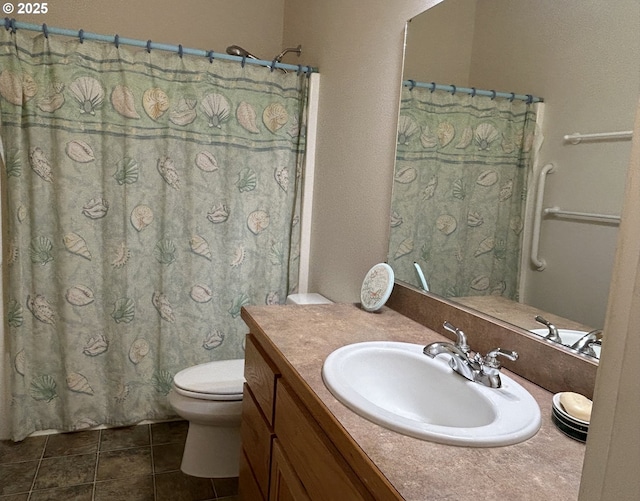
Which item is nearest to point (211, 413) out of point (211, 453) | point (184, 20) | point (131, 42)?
point (211, 453)

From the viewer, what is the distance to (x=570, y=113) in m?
1.09

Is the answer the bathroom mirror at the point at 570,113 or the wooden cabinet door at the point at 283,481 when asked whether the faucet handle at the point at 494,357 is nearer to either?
A: the bathroom mirror at the point at 570,113

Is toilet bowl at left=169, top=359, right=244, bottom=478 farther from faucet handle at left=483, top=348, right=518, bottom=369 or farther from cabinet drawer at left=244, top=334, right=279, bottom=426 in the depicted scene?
faucet handle at left=483, top=348, right=518, bottom=369

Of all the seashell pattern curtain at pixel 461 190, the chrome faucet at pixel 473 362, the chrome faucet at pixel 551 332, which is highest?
the seashell pattern curtain at pixel 461 190

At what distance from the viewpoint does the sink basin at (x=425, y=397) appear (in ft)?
2.73

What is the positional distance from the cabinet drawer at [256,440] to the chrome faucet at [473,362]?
20.2 inches

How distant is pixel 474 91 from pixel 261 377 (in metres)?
1.05

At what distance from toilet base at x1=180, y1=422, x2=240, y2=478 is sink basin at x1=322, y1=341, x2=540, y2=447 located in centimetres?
99

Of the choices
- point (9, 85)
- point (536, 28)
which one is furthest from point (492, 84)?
point (9, 85)

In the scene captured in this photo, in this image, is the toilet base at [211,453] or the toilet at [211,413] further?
the toilet base at [211,453]

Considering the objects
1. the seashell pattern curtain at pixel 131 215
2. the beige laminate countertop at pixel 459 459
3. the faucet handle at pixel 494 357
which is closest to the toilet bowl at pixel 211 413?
the seashell pattern curtain at pixel 131 215

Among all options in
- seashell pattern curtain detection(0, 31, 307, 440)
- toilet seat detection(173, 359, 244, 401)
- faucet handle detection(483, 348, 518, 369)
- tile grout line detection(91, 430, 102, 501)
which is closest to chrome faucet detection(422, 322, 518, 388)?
faucet handle detection(483, 348, 518, 369)

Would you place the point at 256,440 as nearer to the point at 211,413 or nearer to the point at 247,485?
the point at 247,485

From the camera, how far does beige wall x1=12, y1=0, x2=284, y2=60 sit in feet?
8.91
